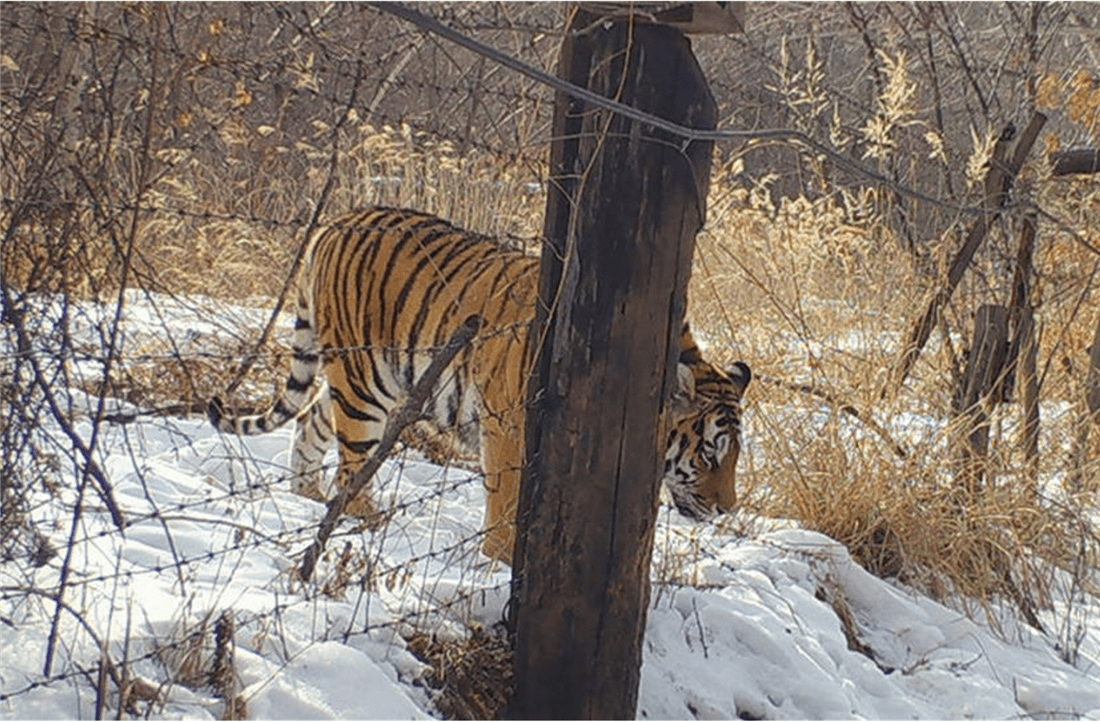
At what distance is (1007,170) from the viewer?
5691mm

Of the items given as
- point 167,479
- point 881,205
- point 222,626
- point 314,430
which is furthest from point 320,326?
point 222,626

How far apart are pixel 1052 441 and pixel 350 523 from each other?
2723mm

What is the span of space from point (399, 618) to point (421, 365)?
7.23ft

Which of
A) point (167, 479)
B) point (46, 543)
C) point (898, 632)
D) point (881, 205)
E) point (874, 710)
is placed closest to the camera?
point (46, 543)

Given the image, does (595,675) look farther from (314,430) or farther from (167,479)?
(314,430)

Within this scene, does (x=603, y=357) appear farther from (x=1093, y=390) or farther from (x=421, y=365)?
(x=1093, y=390)

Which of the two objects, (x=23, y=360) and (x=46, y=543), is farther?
(x=46, y=543)

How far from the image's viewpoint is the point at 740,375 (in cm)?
493

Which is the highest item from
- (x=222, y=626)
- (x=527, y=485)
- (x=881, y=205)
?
→ (x=881, y=205)

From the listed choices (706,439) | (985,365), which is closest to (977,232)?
(985,365)

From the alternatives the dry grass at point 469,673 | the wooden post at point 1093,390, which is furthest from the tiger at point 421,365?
the wooden post at point 1093,390

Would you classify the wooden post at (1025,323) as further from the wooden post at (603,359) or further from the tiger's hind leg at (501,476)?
the wooden post at (603,359)

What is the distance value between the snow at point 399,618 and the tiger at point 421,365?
0.69 ft

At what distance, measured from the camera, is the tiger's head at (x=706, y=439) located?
488cm
